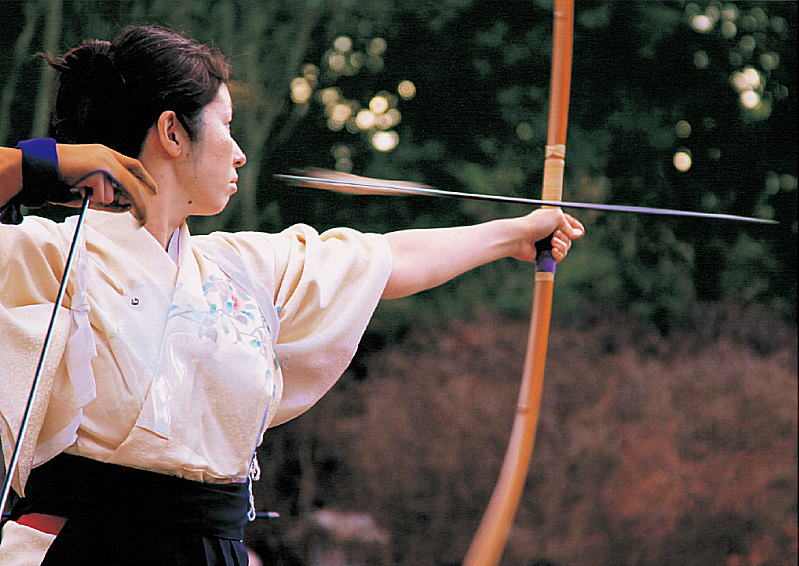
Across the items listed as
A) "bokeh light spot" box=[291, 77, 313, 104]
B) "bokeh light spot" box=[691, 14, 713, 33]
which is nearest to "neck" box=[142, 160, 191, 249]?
"bokeh light spot" box=[291, 77, 313, 104]

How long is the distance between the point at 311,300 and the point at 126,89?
0.44m

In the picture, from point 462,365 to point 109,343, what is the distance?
442cm

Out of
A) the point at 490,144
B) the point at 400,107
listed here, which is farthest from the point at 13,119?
the point at 490,144

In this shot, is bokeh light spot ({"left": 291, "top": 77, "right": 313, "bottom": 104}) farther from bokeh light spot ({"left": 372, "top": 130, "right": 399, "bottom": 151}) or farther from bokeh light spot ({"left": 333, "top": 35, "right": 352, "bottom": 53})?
bokeh light spot ({"left": 372, "top": 130, "right": 399, "bottom": 151})

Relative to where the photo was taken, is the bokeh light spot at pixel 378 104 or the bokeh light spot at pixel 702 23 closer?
the bokeh light spot at pixel 378 104

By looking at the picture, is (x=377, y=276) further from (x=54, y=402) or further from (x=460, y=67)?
(x=460, y=67)

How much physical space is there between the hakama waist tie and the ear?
47 cm

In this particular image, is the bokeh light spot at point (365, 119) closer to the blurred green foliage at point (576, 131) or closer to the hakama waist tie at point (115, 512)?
the blurred green foliage at point (576, 131)

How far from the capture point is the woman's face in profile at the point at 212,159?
5.30 ft

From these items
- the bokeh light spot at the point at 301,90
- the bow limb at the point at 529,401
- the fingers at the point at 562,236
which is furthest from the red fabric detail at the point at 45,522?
the bokeh light spot at the point at 301,90

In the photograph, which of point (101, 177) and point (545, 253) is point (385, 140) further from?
point (101, 177)

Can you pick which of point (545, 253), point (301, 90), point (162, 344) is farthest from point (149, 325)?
point (301, 90)

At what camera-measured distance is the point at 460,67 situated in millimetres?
6465

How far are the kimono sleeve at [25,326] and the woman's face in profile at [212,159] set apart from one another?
0.27m
